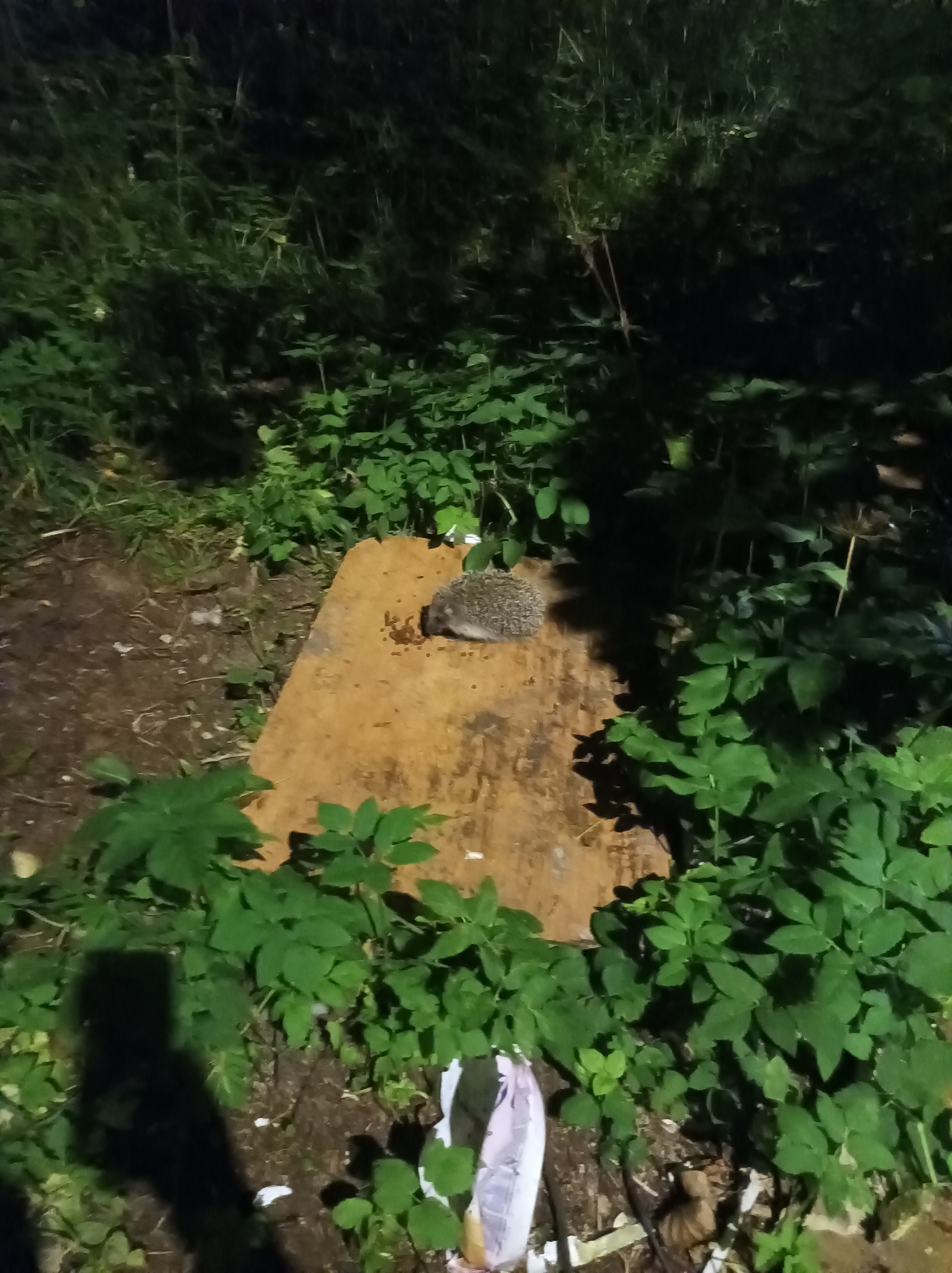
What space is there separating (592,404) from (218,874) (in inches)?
98.9

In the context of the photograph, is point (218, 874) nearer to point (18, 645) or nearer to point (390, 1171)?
point (390, 1171)

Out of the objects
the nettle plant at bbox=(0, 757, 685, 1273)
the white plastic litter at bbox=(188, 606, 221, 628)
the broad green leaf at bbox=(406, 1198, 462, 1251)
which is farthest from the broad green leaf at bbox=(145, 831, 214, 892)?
the white plastic litter at bbox=(188, 606, 221, 628)

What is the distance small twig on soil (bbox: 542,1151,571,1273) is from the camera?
7.20ft

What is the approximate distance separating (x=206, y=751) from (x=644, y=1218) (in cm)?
201

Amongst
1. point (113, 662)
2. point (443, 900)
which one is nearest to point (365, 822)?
point (443, 900)

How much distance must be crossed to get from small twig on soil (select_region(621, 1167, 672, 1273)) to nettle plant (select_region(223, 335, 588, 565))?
2273 millimetres

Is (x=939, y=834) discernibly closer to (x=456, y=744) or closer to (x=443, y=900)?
(x=443, y=900)

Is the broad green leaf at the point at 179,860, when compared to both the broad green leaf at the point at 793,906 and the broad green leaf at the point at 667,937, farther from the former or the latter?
the broad green leaf at the point at 793,906

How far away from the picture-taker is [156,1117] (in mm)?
2340

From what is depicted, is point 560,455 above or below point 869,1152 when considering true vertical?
above

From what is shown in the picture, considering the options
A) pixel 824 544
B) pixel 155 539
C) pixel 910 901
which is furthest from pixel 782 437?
pixel 155 539

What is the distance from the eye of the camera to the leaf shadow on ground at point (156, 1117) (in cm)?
220

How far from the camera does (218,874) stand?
2.42 metres

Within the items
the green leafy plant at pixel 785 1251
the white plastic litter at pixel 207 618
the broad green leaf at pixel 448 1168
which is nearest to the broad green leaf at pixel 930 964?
the green leafy plant at pixel 785 1251
